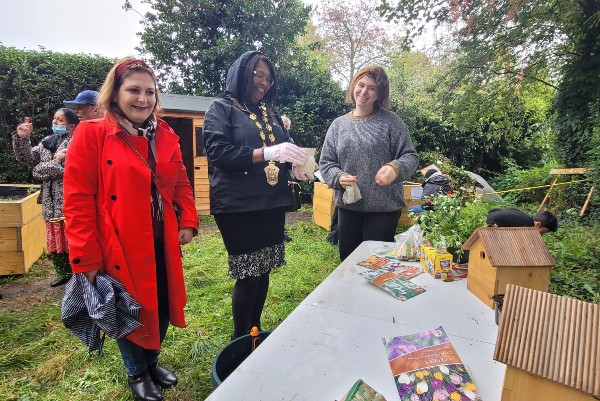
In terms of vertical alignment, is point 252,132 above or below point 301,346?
above

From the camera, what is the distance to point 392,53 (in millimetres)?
16500

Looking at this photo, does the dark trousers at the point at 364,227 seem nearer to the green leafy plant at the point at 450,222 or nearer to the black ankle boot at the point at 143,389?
the green leafy plant at the point at 450,222

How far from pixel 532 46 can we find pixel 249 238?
6032mm

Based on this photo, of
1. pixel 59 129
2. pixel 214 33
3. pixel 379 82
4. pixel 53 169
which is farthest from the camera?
pixel 214 33

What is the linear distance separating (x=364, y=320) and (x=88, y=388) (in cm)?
177

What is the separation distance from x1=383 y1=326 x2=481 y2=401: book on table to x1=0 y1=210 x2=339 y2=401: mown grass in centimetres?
139

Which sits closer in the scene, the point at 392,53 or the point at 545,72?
the point at 545,72

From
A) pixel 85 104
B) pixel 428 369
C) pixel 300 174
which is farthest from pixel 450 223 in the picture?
pixel 85 104

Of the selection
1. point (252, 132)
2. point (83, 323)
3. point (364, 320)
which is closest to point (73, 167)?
point (83, 323)

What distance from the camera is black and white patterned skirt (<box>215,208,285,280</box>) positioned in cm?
180

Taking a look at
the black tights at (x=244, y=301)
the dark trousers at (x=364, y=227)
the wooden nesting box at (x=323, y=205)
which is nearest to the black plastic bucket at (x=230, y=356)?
the black tights at (x=244, y=301)

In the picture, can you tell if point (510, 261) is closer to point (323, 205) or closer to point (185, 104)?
point (323, 205)

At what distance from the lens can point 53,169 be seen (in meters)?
2.97

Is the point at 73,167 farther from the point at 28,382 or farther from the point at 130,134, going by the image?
the point at 28,382
